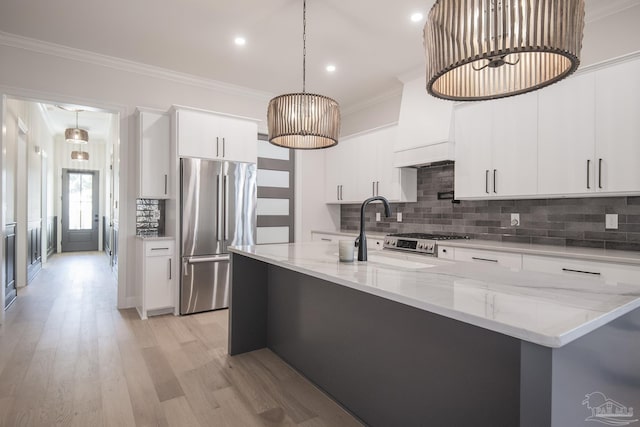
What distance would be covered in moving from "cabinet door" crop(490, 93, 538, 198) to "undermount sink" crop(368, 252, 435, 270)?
167 cm

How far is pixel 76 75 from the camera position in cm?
383

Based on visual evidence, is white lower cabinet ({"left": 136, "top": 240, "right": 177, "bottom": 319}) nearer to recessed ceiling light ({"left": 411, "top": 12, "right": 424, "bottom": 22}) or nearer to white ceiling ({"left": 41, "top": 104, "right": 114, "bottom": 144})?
recessed ceiling light ({"left": 411, "top": 12, "right": 424, "bottom": 22})

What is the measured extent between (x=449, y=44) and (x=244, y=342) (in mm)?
2480

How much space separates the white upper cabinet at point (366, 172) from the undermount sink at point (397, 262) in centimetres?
231

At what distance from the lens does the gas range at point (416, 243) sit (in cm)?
349

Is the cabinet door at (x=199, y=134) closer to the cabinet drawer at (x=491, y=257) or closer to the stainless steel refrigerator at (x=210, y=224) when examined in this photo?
the stainless steel refrigerator at (x=210, y=224)

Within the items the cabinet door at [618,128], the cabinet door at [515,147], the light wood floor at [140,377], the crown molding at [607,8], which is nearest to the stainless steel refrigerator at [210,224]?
the light wood floor at [140,377]

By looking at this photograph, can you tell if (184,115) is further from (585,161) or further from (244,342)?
(585,161)

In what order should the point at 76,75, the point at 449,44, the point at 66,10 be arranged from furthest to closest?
the point at 76,75
the point at 66,10
the point at 449,44

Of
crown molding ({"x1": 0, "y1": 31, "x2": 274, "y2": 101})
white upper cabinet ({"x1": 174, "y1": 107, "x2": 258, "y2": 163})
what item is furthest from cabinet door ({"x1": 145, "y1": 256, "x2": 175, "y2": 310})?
crown molding ({"x1": 0, "y1": 31, "x2": 274, "y2": 101})

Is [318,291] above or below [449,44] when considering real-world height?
below

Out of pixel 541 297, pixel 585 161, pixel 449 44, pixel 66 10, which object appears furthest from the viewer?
pixel 66 10

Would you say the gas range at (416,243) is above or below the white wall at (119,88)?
below

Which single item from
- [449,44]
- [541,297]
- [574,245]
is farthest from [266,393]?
[574,245]
